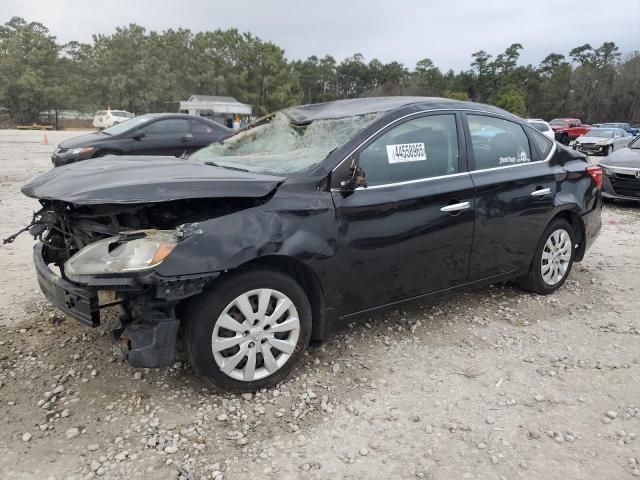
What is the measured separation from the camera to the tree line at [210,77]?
48.2 metres

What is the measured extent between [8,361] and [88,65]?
60.1m

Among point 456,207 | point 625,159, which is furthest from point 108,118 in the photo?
point 456,207

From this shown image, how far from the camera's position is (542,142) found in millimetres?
4316

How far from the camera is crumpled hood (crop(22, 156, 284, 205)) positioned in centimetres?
254

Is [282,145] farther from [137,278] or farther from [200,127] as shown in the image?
[200,127]

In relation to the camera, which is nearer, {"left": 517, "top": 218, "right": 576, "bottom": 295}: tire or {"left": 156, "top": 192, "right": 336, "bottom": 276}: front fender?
{"left": 156, "top": 192, "right": 336, "bottom": 276}: front fender

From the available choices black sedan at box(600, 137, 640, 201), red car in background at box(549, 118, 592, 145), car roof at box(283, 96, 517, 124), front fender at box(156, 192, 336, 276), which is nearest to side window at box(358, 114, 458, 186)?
car roof at box(283, 96, 517, 124)

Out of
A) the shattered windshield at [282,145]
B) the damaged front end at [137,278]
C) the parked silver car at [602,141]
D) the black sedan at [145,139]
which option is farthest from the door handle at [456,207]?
the parked silver car at [602,141]

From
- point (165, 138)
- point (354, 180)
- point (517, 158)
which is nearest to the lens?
point (354, 180)

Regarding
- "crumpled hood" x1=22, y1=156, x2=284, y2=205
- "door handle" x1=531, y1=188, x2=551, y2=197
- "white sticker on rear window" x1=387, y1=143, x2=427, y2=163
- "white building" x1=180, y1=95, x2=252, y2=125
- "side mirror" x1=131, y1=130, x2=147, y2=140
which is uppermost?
"white building" x1=180, y1=95, x2=252, y2=125

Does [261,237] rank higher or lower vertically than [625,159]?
lower

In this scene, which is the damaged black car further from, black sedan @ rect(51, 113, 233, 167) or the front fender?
black sedan @ rect(51, 113, 233, 167)

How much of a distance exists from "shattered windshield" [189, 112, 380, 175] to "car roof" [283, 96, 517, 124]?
78 millimetres

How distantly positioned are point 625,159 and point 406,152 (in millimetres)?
7529
